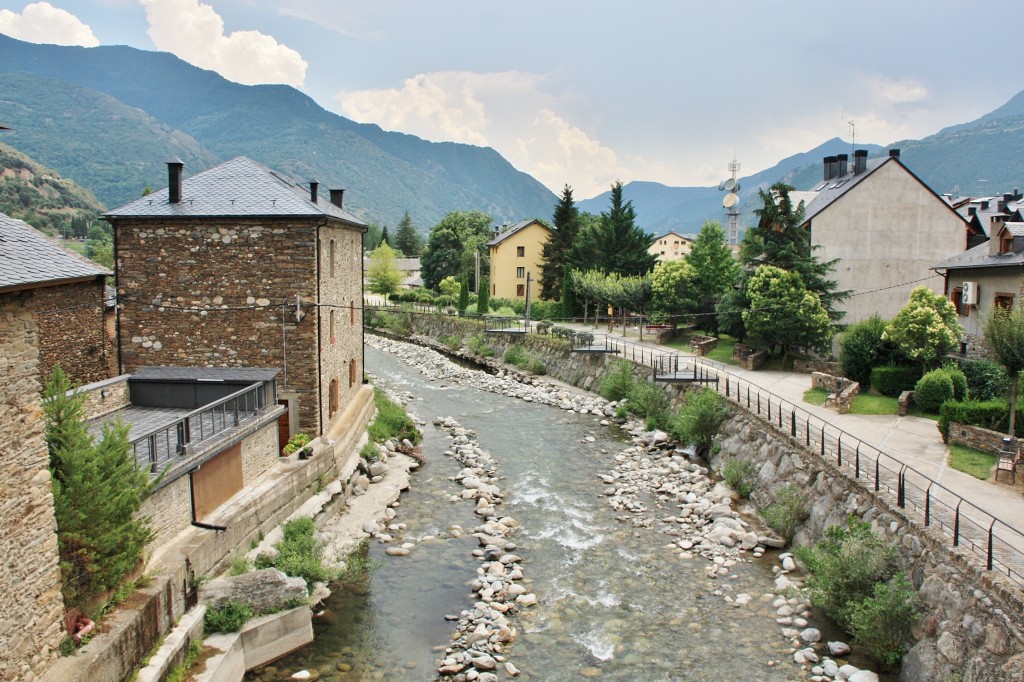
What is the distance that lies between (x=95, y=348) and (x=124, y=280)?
3545 mm

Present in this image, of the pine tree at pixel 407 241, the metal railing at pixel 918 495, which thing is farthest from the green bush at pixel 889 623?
→ the pine tree at pixel 407 241

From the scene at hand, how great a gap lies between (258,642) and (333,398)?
902cm

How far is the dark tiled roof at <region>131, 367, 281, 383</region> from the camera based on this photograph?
635 inches

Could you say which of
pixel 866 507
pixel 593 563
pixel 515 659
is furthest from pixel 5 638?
pixel 866 507

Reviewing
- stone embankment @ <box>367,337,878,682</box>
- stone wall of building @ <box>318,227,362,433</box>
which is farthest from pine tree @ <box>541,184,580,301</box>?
stone wall of building @ <box>318,227,362,433</box>

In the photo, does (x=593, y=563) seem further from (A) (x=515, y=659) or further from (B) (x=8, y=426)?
(B) (x=8, y=426)

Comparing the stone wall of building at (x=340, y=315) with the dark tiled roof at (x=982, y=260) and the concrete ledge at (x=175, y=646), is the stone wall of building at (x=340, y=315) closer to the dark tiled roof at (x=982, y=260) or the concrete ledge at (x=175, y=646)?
the concrete ledge at (x=175, y=646)

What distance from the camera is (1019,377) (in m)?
18.1

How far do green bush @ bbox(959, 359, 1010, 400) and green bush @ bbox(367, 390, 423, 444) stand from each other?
17.3 m

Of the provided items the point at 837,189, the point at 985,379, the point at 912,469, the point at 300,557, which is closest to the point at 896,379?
the point at 985,379

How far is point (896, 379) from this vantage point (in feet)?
76.7

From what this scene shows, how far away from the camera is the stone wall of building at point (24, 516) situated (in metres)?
7.51

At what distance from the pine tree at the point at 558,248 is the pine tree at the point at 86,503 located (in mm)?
50173

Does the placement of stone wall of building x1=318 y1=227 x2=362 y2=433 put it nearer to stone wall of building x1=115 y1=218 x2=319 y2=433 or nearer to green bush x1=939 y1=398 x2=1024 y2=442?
stone wall of building x1=115 y1=218 x2=319 y2=433
